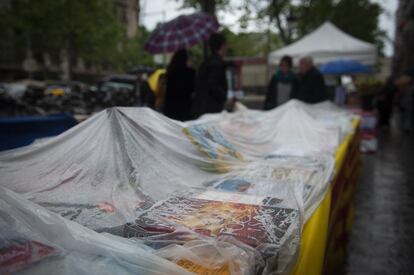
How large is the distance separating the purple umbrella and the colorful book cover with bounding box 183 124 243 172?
2904mm

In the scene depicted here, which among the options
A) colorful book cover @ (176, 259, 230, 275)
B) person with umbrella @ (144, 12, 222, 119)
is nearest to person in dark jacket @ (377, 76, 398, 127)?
person with umbrella @ (144, 12, 222, 119)

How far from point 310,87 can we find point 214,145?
146 inches

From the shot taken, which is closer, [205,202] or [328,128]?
[205,202]

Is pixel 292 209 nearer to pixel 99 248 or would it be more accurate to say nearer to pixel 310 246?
pixel 310 246

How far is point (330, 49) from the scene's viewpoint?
902 cm

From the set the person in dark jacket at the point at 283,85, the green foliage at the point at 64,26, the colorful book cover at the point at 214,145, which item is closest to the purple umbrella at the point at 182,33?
the person in dark jacket at the point at 283,85

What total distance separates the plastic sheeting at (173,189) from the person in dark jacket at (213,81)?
2.28 m

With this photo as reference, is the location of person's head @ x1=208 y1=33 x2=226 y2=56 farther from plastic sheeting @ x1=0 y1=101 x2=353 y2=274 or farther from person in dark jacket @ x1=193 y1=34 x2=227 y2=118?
plastic sheeting @ x1=0 y1=101 x2=353 y2=274

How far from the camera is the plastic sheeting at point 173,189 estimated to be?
1.18 m

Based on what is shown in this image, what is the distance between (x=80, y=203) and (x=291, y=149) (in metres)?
1.84

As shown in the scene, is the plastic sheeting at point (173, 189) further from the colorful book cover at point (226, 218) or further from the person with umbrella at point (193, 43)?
the person with umbrella at point (193, 43)

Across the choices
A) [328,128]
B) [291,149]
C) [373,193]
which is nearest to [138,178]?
[291,149]

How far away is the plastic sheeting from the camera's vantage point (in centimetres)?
118

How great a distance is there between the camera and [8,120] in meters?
2.86
